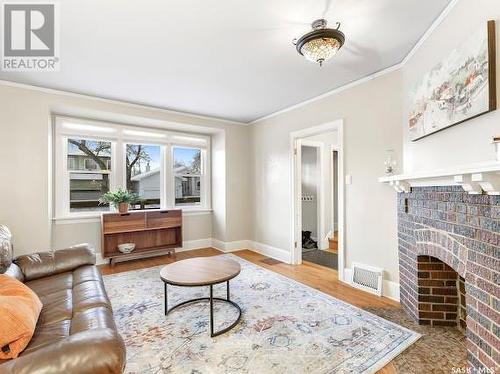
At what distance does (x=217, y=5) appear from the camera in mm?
1860

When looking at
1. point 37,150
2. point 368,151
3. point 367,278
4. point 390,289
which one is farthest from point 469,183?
point 37,150

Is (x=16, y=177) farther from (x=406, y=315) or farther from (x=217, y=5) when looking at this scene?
(x=406, y=315)

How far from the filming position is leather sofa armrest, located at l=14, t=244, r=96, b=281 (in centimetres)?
225

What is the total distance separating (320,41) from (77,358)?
2.39 m

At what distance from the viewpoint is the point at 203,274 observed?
225 centimetres

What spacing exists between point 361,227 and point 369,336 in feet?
4.43

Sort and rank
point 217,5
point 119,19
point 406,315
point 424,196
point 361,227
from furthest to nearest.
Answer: point 361,227 < point 406,315 < point 424,196 < point 119,19 < point 217,5

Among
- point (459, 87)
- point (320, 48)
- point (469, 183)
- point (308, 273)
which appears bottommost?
point (308, 273)

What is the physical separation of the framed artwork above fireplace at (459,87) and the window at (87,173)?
453cm

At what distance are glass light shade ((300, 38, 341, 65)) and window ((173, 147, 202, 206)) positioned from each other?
11.6ft

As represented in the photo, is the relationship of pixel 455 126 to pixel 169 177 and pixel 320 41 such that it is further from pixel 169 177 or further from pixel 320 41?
pixel 169 177

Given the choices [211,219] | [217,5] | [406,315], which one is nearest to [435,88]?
[217,5]

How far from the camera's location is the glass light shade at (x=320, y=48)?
6.54 ft

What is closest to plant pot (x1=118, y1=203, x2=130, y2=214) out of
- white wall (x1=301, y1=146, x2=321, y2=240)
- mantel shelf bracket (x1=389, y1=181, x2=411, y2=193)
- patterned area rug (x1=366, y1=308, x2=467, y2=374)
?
white wall (x1=301, y1=146, x2=321, y2=240)
